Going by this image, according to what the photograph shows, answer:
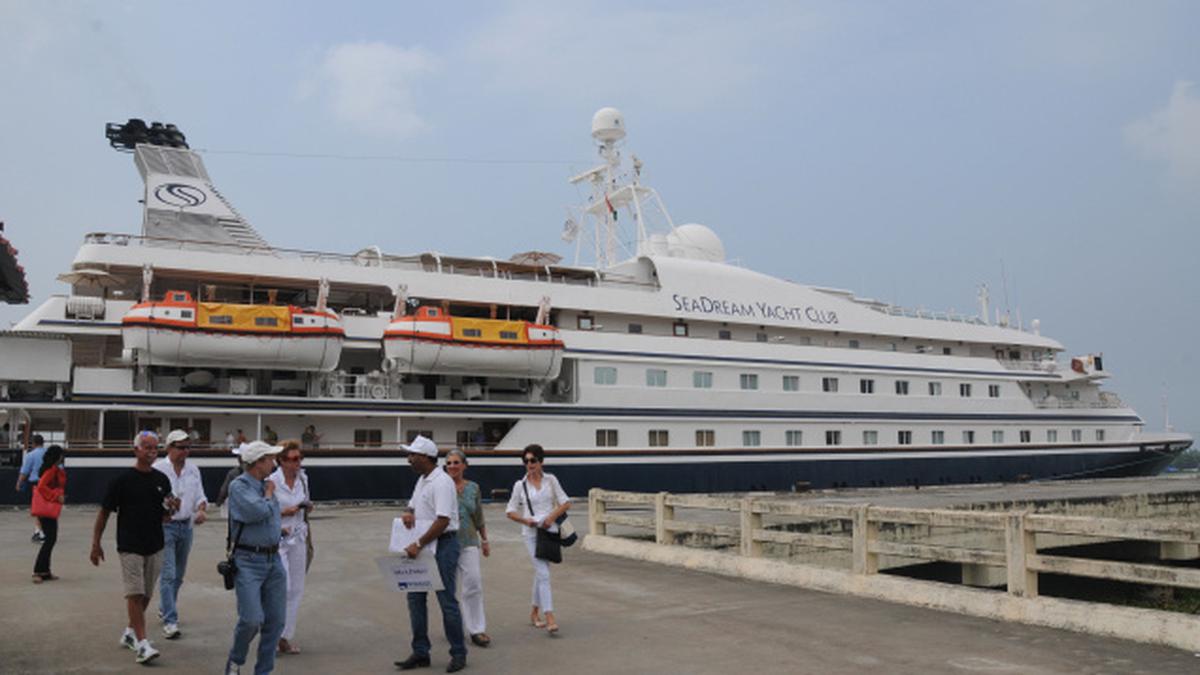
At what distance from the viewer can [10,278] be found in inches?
255

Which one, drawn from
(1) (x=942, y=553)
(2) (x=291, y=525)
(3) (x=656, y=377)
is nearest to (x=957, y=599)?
(1) (x=942, y=553)

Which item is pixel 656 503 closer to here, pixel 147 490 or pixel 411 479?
pixel 147 490

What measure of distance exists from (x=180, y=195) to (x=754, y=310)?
690 inches

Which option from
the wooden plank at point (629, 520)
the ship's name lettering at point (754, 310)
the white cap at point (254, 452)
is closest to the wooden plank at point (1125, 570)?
the wooden plank at point (629, 520)

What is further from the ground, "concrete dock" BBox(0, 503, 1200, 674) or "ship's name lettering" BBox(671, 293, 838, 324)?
"ship's name lettering" BBox(671, 293, 838, 324)

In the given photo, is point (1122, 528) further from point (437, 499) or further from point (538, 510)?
point (437, 499)

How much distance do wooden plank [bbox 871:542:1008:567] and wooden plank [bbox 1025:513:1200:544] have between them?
0.57 m

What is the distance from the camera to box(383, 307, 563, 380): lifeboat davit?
22.5m

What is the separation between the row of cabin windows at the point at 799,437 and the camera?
2606cm

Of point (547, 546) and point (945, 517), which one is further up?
point (945, 517)

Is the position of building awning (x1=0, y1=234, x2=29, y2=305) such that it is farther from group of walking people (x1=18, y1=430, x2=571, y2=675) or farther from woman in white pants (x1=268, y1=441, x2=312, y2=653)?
woman in white pants (x1=268, y1=441, x2=312, y2=653)

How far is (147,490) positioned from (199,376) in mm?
15977

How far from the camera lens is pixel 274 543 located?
19.4 ft

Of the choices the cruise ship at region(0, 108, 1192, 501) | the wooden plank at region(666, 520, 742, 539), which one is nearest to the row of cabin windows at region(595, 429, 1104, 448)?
the cruise ship at region(0, 108, 1192, 501)
